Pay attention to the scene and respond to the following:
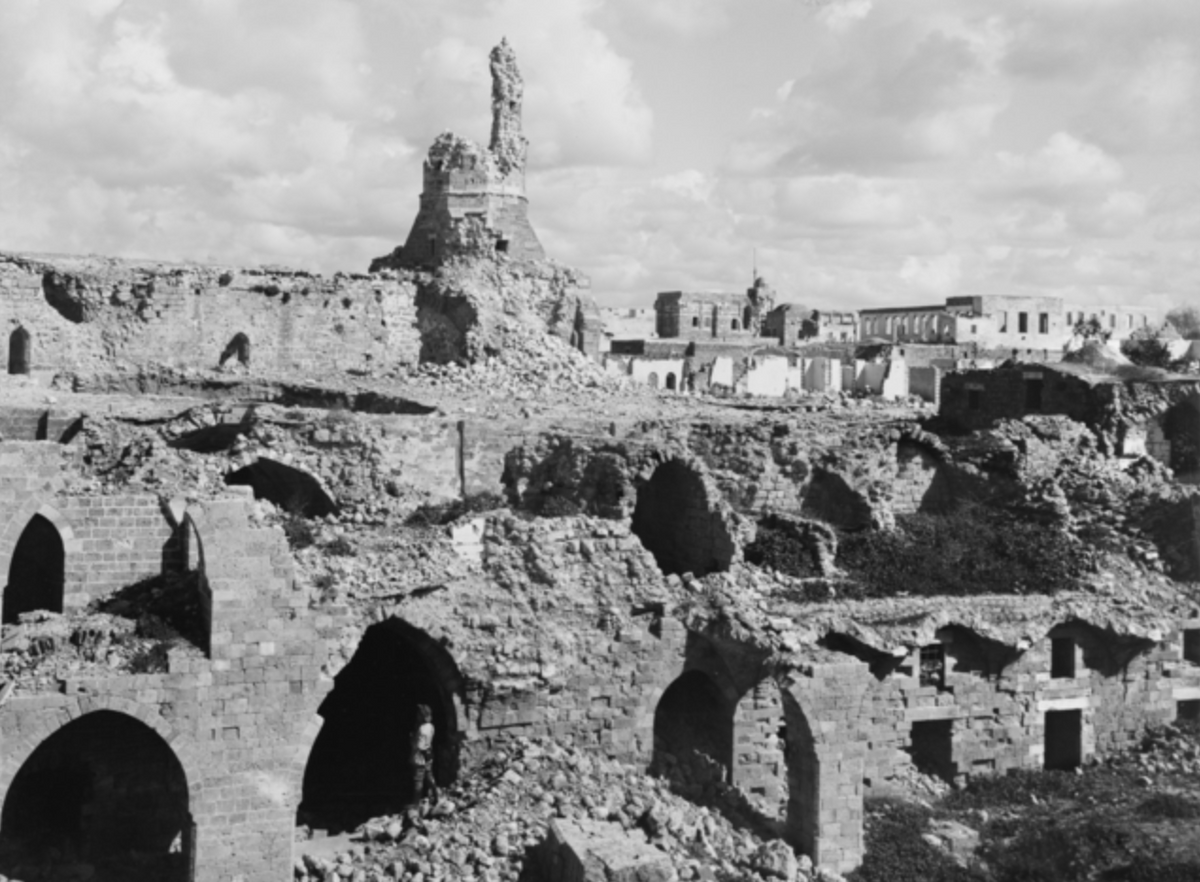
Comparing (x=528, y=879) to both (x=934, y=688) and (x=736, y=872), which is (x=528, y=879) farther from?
(x=934, y=688)

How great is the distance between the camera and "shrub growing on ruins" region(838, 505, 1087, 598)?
1958cm

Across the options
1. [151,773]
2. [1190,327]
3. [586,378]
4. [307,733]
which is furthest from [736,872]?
[1190,327]

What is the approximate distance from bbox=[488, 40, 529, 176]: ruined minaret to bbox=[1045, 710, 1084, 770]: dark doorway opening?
1874 cm

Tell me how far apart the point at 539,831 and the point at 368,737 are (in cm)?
423

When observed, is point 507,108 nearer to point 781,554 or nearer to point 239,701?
point 781,554

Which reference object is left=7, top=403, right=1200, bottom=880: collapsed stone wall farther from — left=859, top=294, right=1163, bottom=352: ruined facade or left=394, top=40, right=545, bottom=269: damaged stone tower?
left=859, top=294, right=1163, bottom=352: ruined facade

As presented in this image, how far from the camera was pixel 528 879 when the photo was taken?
44.5ft

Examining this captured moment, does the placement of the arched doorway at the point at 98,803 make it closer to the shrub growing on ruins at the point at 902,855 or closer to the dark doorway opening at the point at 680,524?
the shrub growing on ruins at the point at 902,855

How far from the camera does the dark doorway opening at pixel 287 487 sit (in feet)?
65.8

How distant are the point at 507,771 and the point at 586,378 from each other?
1630cm

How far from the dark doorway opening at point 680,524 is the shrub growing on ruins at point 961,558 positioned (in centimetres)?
170

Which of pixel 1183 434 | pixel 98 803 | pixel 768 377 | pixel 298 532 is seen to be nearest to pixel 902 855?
pixel 298 532

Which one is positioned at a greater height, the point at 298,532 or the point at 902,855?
the point at 298,532

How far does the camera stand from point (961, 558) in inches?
801
